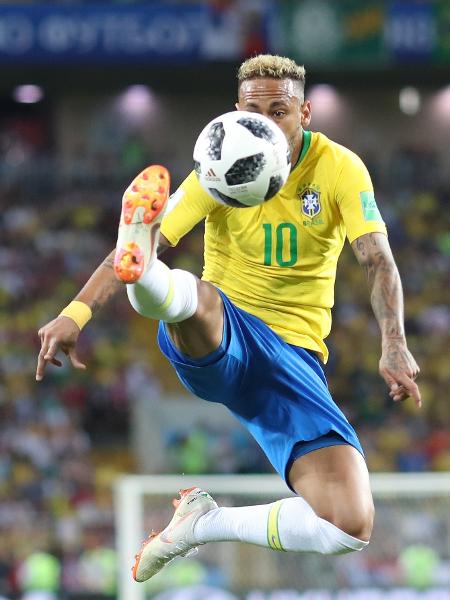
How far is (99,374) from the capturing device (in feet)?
47.5

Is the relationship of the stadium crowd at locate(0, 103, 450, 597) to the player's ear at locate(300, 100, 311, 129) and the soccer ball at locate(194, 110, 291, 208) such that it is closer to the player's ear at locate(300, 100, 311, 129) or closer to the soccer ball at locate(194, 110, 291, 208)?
the player's ear at locate(300, 100, 311, 129)

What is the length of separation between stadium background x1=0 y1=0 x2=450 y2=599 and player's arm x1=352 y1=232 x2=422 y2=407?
415cm

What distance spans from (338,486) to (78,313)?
1097 millimetres

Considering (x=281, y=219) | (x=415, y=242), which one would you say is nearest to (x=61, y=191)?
(x=415, y=242)

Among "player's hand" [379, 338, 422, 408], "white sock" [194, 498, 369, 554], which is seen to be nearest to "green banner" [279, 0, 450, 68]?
"white sock" [194, 498, 369, 554]

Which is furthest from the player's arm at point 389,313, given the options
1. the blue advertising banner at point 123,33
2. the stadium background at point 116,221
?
the blue advertising banner at point 123,33

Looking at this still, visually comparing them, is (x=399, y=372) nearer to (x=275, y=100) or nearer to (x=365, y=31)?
(x=275, y=100)

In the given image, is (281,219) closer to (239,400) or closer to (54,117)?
(239,400)

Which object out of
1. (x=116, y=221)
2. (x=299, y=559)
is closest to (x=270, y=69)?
(x=299, y=559)

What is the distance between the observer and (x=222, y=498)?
8.30 metres

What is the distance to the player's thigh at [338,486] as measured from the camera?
4316 mm

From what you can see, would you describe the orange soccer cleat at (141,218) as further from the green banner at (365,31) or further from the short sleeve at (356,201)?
the green banner at (365,31)

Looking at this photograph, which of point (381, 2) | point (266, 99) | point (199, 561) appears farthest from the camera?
point (381, 2)

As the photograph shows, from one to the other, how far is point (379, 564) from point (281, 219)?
4251 millimetres
